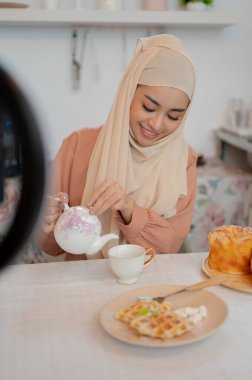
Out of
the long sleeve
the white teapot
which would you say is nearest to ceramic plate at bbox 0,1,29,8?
the long sleeve

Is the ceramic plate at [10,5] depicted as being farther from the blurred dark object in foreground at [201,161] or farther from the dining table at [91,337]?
the dining table at [91,337]

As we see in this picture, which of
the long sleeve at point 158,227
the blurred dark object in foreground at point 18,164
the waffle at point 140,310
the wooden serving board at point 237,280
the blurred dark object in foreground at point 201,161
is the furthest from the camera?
the blurred dark object in foreground at point 201,161

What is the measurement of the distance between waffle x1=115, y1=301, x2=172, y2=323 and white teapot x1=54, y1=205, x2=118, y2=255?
224mm

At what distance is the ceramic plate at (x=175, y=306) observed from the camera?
749mm

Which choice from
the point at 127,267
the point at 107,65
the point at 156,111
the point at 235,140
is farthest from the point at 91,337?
the point at 107,65

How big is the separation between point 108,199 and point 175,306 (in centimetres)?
37

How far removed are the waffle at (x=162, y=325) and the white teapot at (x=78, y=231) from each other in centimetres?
28

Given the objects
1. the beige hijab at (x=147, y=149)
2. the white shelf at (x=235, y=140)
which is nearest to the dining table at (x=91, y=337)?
the beige hijab at (x=147, y=149)

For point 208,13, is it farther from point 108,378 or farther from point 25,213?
point 25,213

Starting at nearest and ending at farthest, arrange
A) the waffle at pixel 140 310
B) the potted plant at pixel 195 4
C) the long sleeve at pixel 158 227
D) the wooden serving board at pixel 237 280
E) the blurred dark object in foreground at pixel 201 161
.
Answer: the waffle at pixel 140 310 → the wooden serving board at pixel 237 280 → the long sleeve at pixel 158 227 → the potted plant at pixel 195 4 → the blurred dark object in foreground at pixel 201 161

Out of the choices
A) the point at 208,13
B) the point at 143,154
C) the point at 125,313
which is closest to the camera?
the point at 125,313

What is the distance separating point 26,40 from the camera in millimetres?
2646

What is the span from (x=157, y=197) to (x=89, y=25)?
5.05 feet

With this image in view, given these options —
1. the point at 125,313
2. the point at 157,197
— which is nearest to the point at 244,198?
the point at 157,197
